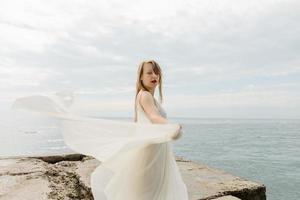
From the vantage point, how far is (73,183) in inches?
160

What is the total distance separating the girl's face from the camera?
2.76 m

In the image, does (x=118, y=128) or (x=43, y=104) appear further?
(x=43, y=104)

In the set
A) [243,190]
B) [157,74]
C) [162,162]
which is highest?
[157,74]

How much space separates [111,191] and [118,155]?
1.12 feet

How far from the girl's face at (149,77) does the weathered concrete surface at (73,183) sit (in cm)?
131

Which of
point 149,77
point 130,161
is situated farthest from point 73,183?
point 149,77

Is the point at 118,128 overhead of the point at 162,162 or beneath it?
overhead

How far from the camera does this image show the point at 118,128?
2639mm

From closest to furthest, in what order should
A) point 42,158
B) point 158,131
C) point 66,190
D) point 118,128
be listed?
point 158,131 → point 118,128 → point 66,190 → point 42,158

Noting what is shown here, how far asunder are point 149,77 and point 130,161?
70 cm

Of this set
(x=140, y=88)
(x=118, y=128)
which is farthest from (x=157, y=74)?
(x=118, y=128)

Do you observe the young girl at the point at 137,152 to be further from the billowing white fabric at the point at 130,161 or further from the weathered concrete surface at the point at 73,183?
the weathered concrete surface at the point at 73,183

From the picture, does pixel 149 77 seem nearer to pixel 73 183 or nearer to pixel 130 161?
pixel 130 161

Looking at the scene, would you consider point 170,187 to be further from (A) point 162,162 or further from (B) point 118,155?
(B) point 118,155
